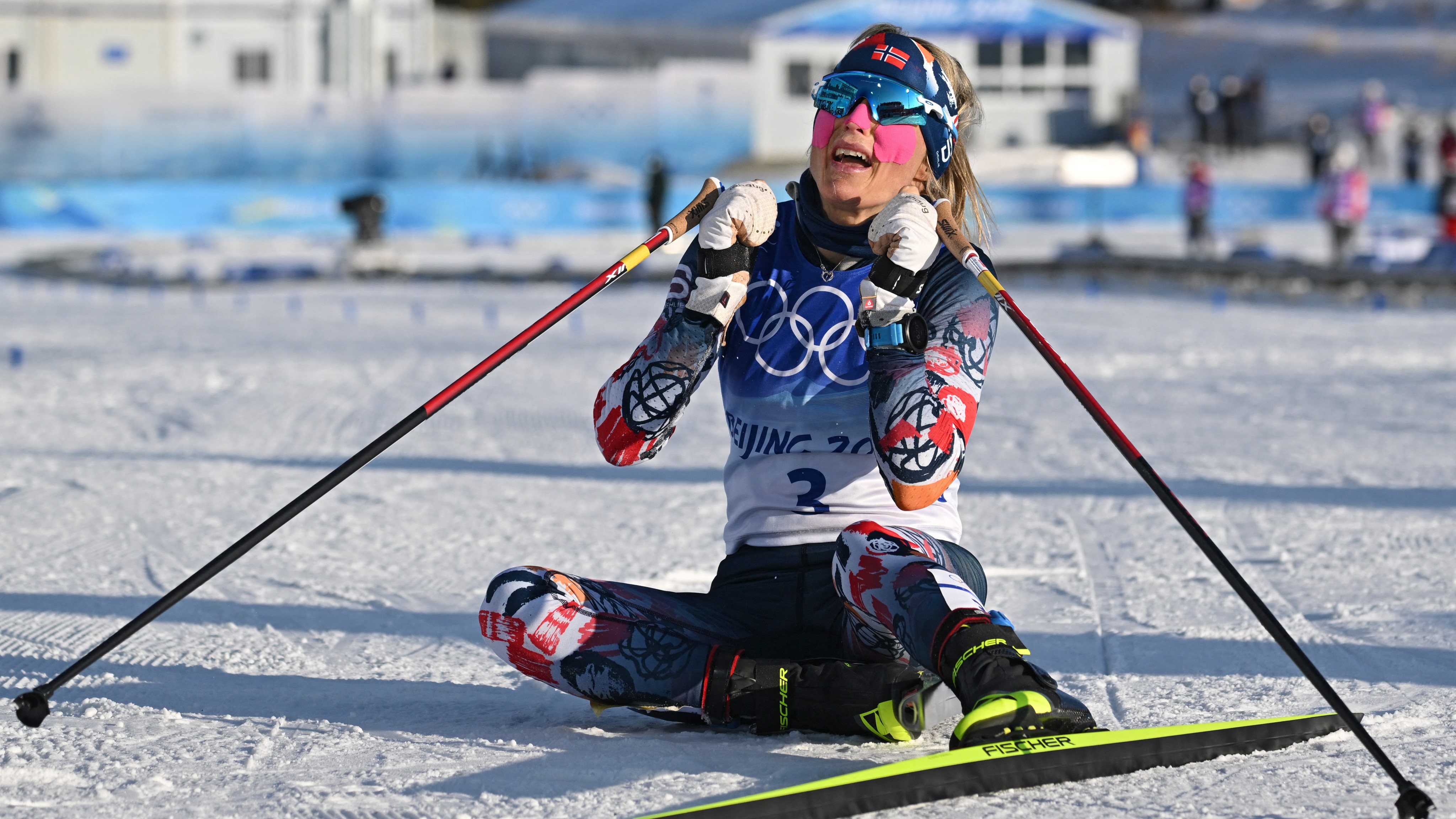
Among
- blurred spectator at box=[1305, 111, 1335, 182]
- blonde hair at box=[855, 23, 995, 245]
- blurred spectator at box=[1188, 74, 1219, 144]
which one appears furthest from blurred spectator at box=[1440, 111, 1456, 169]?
blonde hair at box=[855, 23, 995, 245]

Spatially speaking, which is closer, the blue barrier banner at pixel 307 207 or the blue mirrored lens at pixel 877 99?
the blue mirrored lens at pixel 877 99

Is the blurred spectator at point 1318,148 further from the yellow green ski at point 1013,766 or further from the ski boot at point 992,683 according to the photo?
the ski boot at point 992,683

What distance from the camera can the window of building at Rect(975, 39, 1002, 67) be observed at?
32.7 metres

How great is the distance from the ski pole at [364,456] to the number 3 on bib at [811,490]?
0.53 metres

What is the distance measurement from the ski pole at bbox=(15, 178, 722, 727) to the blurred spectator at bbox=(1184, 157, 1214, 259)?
18512 millimetres

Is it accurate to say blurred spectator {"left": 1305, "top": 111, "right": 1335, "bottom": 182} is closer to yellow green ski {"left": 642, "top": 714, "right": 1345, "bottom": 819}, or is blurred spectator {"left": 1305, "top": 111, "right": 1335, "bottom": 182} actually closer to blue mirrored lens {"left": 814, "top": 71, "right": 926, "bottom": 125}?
blue mirrored lens {"left": 814, "top": 71, "right": 926, "bottom": 125}

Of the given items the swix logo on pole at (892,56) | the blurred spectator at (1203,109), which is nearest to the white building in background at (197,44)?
the blurred spectator at (1203,109)

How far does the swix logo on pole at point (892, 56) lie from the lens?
11.2 ft

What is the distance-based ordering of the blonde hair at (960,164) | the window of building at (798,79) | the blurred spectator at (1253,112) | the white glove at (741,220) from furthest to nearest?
1. the blurred spectator at (1253,112)
2. the window of building at (798,79)
3. the blonde hair at (960,164)
4. the white glove at (741,220)

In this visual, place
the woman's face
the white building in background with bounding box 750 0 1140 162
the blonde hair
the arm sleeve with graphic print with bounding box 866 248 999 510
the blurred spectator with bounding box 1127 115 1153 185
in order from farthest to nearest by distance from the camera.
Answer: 1. the white building in background with bounding box 750 0 1140 162
2. the blurred spectator with bounding box 1127 115 1153 185
3. the blonde hair
4. the woman's face
5. the arm sleeve with graphic print with bounding box 866 248 999 510

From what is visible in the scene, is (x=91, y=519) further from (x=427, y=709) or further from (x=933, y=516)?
(x=933, y=516)

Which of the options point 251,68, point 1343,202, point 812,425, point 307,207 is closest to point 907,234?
point 812,425

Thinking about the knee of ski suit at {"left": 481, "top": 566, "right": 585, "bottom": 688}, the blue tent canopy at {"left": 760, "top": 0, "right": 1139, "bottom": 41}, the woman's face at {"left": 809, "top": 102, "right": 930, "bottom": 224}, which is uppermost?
the blue tent canopy at {"left": 760, "top": 0, "right": 1139, "bottom": 41}

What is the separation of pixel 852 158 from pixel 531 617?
43.1 inches
